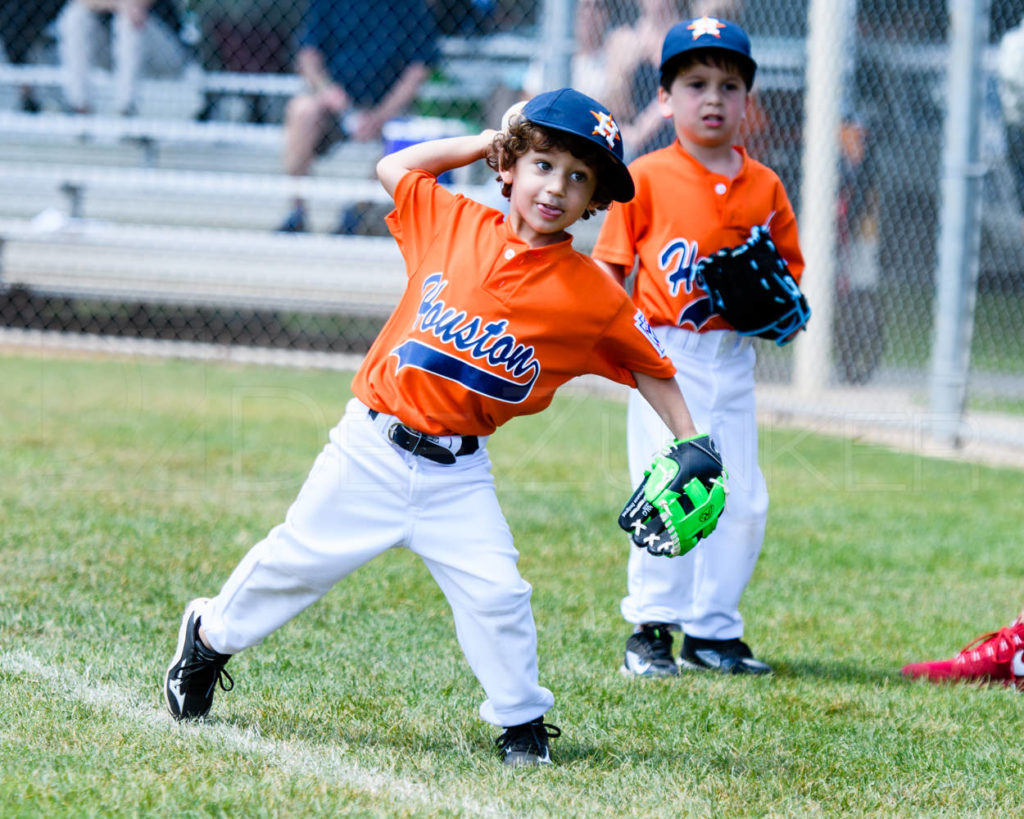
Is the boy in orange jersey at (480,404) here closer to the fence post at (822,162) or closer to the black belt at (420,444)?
the black belt at (420,444)

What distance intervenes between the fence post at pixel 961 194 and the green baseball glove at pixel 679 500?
516cm

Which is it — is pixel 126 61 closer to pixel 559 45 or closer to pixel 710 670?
pixel 559 45

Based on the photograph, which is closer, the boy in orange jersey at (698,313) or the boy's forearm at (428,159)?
the boy's forearm at (428,159)

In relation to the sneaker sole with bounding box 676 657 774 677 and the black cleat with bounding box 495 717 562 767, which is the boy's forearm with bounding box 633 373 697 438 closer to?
the black cleat with bounding box 495 717 562 767

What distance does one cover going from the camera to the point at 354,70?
31.8 ft

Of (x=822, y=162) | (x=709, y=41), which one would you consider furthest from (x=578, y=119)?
(x=822, y=162)

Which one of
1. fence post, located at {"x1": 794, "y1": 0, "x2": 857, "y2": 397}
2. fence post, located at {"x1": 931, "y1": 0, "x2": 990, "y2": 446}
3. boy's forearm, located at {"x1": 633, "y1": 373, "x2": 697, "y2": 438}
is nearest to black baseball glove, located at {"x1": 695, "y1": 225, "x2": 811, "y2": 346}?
boy's forearm, located at {"x1": 633, "y1": 373, "x2": 697, "y2": 438}

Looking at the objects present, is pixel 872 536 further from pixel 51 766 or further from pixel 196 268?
pixel 196 268

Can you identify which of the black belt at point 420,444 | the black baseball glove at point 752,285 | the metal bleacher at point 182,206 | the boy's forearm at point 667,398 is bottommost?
the metal bleacher at point 182,206

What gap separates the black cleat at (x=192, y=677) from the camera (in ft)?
9.97

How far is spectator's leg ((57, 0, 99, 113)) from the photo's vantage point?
10539 mm

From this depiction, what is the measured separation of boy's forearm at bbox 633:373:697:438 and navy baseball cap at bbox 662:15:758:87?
1184 millimetres

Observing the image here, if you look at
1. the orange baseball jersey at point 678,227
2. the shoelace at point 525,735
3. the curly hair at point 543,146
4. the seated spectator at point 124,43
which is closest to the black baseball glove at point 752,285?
the orange baseball jersey at point 678,227

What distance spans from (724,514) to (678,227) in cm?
86
